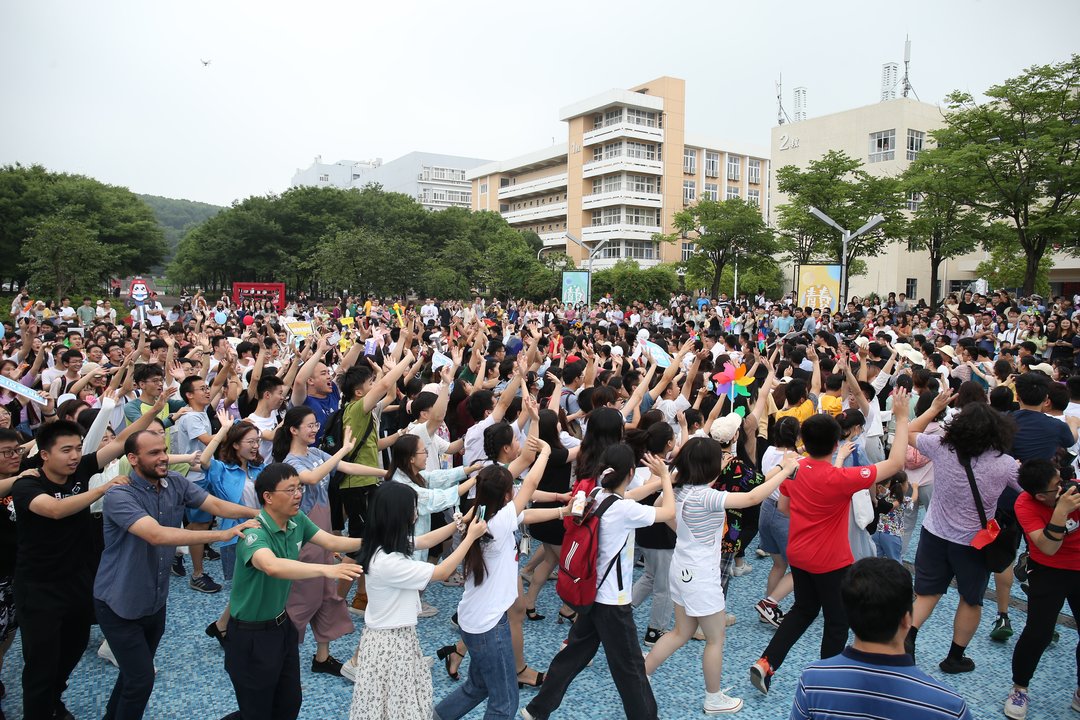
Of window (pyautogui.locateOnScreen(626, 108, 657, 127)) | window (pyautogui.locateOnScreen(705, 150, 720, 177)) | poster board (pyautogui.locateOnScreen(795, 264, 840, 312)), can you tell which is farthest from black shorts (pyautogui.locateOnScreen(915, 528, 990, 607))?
window (pyautogui.locateOnScreen(705, 150, 720, 177))

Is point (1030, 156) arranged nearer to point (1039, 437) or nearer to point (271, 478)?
point (1039, 437)

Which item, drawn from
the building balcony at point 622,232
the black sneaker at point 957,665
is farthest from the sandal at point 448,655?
the building balcony at point 622,232

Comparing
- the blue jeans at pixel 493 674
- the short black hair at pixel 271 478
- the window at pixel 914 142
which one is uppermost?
the window at pixel 914 142

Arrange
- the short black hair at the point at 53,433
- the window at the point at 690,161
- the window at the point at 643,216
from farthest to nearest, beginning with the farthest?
1. the window at the point at 690,161
2. the window at the point at 643,216
3. the short black hair at the point at 53,433

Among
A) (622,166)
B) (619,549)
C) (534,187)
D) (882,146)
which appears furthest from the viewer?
(534,187)

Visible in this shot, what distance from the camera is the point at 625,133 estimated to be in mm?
54250

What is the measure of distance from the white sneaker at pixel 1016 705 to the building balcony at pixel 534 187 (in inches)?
2368

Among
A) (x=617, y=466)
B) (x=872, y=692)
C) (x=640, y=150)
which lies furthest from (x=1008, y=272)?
(x=872, y=692)

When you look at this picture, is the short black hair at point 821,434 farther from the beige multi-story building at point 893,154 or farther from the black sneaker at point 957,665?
the beige multi-story building at point 893,154

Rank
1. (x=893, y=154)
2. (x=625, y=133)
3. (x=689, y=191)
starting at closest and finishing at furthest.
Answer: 1. (x=893, y=154)
2. (x=625, y=133)
3. (x=689, y=191)

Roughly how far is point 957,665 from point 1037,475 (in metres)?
1.43

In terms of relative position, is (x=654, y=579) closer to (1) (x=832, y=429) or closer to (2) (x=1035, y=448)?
(1) (x=832, y=429)

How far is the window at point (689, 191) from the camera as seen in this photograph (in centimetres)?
5859

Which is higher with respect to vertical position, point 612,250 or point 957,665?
point 612,250
